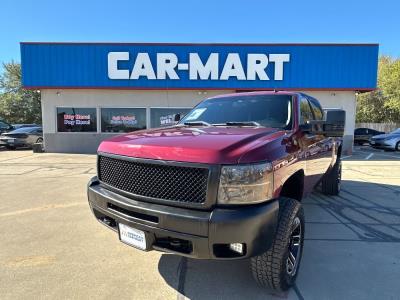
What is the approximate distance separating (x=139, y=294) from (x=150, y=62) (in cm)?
1308

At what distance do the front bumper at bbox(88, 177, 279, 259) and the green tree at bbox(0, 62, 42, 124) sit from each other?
1774 inches

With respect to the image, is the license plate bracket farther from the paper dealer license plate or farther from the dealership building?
the dealership building

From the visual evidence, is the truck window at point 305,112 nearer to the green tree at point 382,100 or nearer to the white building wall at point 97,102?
the white building wall at point 97,102

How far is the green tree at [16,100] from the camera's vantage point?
139ft

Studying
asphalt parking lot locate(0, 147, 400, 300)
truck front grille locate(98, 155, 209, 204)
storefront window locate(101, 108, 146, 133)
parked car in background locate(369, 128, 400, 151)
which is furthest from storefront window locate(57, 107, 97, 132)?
parked car in background locate(369, 128, 400, 151)

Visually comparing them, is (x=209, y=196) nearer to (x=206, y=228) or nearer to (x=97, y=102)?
(x=206, y=228)

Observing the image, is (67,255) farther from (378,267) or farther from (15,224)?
(378,267)

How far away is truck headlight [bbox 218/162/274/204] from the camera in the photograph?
2.44 meters

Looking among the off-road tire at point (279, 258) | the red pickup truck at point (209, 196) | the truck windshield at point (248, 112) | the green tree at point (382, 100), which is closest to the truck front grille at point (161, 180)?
the red pickup truck at point (209, 196)

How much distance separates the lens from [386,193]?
279 inches

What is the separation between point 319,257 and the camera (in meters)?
3.74

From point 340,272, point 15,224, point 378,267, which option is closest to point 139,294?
point 340,272

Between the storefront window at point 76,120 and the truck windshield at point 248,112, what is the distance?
12.1 metres

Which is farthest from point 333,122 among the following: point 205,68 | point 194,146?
point 205,68
